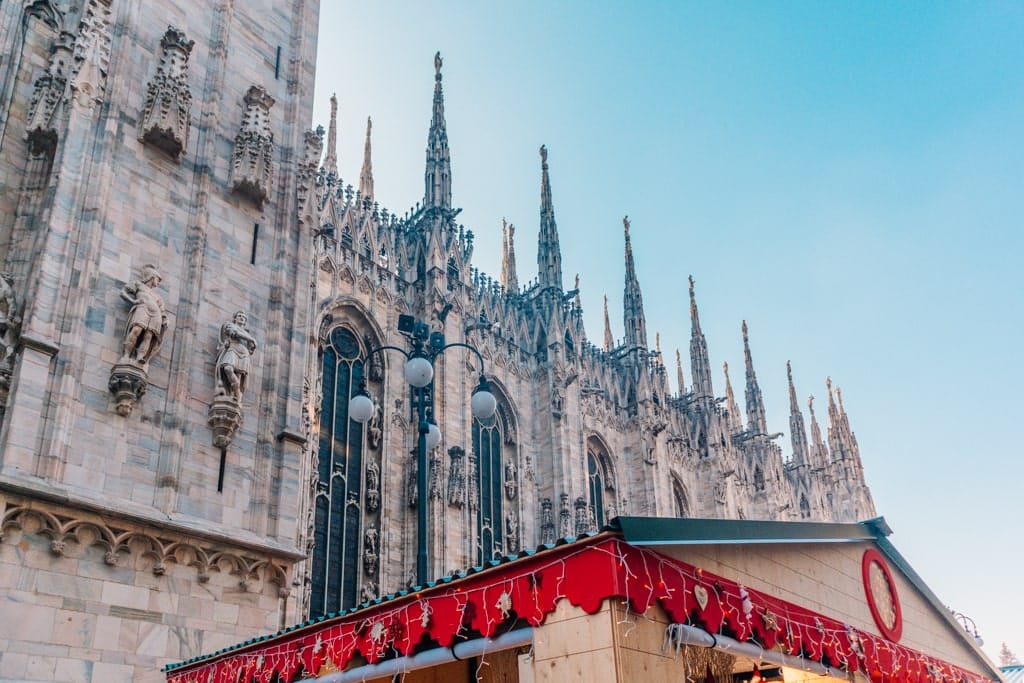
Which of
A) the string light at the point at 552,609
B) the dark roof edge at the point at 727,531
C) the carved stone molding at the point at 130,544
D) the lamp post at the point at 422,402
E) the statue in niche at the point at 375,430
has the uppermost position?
the statue in niche at the point at 375,430

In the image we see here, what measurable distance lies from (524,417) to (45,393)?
20631mm

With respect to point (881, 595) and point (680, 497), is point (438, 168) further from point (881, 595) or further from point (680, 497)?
point (881, 595)

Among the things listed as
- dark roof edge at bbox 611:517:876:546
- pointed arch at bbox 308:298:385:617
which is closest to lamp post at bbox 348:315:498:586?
dark roof edge at bbox 611:517:876:546

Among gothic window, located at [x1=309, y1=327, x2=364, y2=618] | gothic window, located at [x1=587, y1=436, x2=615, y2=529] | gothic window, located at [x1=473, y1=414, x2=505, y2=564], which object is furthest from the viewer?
gothic window, located at [x1=587, y1=436, x2=615, y2=529]

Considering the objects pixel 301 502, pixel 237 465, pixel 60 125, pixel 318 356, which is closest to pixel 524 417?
pixel 318 356

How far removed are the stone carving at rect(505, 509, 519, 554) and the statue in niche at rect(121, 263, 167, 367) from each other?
681 inches

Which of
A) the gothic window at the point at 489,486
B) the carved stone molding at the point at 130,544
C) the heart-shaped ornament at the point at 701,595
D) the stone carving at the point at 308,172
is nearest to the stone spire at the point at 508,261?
the gothic window at the point at 489,486

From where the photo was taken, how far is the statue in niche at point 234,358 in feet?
47.3

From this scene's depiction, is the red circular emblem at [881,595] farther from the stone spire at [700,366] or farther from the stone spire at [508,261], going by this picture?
the stone spire at [700,366]

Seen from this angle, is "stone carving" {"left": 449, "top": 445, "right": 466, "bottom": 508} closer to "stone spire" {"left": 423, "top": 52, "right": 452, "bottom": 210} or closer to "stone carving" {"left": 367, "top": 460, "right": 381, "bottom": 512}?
"stone carving" {"left": 367, "top": 460, "right": 381, "bottom": 512}

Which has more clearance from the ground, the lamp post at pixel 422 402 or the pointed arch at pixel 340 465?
the pointed arch at pixel 340 465

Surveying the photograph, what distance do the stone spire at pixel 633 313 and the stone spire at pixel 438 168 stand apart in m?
12.5

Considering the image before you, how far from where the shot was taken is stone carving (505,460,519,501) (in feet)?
98.4

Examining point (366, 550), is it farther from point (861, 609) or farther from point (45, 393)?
point (861, 609)
